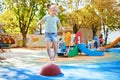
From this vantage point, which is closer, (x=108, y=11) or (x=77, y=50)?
(x=77, y=50)

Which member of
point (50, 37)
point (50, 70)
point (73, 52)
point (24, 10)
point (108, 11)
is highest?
point (24, 10)

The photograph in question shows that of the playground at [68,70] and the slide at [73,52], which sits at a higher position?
the playground at [68,70]

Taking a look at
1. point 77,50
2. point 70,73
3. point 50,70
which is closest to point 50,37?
point 50,70

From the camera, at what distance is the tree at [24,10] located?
32.3 m

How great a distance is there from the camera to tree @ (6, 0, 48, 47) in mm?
32281

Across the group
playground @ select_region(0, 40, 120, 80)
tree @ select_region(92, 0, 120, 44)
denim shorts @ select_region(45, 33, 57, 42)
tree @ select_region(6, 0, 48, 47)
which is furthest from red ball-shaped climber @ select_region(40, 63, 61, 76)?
tree @ select_region(92, 0, 120, 44)

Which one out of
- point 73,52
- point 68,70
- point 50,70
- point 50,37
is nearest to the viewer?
point 50,37

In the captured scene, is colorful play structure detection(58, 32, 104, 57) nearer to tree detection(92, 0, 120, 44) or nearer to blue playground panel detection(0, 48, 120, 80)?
blue playground panel detection(0, 48, 120, 80)

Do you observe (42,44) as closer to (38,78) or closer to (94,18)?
(94,18)

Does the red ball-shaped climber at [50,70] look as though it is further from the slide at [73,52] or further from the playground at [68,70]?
the slide at [73,52]

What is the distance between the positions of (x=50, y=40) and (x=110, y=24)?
93.1ft

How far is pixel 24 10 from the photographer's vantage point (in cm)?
3284

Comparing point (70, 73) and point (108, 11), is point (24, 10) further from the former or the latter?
point (70, 73)

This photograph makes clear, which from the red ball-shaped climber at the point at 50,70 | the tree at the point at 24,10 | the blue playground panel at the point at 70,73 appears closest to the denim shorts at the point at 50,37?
the red ball-shaped climber at the point at 50,70
